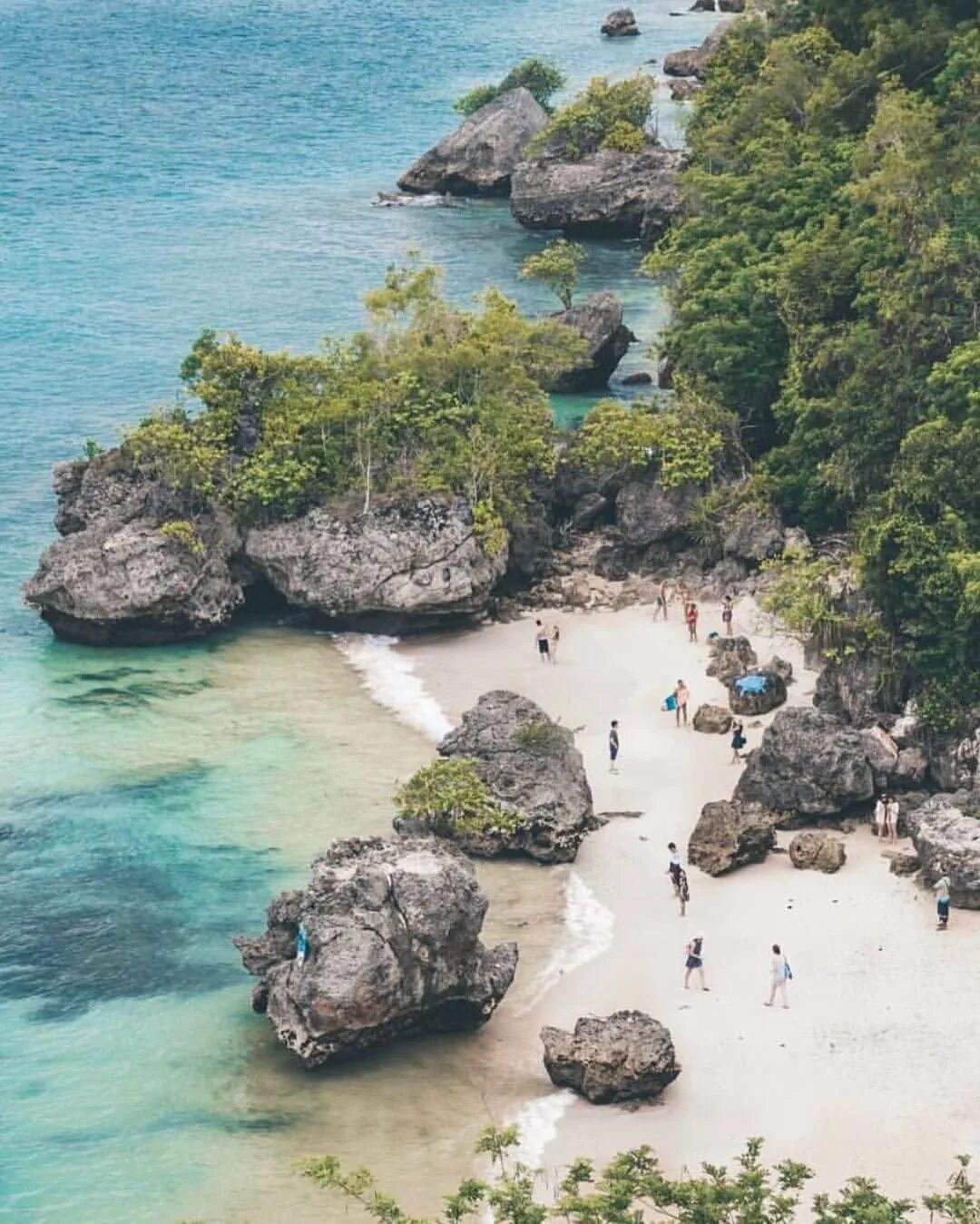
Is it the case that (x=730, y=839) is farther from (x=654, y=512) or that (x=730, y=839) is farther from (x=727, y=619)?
(x=654, y=512)

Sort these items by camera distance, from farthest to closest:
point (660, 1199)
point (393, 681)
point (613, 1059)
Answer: point (393, 681)
point (613, 1059)
point (660, 1199)

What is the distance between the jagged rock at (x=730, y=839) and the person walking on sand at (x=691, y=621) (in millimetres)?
12737

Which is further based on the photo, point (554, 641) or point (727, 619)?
point (554, 641)

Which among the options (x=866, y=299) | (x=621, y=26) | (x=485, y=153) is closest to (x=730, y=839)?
(x=866, y=299)

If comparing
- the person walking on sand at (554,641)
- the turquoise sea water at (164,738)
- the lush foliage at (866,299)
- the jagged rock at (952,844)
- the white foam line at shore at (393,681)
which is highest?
the lush foliage at (866,299)

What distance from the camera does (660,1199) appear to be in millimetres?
39625

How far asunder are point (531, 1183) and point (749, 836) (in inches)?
579

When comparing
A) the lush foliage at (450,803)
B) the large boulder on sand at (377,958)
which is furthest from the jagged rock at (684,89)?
the large boulder on sand at (377,958)

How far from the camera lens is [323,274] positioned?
112750 millimetres

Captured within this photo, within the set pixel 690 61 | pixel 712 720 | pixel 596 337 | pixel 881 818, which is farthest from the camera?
pixel 690 61

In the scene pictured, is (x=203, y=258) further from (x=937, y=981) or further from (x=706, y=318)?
(x=937, y=981)

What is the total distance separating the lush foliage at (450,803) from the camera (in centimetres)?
5706

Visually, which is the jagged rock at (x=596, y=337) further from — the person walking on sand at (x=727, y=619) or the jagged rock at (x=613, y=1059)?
the jagged rock at (x=613, y=1059)

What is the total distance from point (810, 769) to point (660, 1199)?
1970 cm
